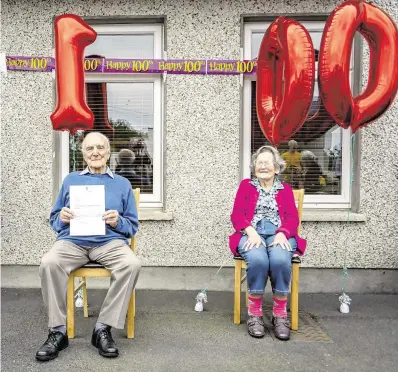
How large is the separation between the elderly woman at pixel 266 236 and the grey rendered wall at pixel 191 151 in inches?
29.5

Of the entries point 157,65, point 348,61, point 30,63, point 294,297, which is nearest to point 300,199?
point 294,297

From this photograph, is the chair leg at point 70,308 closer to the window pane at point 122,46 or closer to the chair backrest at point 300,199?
the chair backrest at point 300,199

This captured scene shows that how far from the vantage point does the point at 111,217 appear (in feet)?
9.41

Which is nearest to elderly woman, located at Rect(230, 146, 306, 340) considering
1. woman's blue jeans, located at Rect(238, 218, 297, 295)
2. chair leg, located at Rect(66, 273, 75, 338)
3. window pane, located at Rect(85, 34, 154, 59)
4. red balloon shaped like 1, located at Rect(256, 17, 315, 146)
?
woman's blue jeans, located at Rect(238, 218, 297, 295)

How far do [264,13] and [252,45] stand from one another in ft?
1.02

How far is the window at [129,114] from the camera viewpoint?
13.7ft

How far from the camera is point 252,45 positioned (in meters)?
4.11

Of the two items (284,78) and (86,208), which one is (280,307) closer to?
(86,208)

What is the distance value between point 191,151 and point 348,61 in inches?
64.0

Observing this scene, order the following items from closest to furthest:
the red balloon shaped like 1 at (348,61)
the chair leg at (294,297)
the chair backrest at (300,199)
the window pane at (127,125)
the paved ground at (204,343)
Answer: the paved ground at (204,343)
the red balloon shaped like 1 at (348,61)
the chair leg at (294,297)
the chair backrest at (300,199)
the window pane at (127,125)

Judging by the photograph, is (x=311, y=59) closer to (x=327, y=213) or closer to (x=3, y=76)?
(x=327, y=213)

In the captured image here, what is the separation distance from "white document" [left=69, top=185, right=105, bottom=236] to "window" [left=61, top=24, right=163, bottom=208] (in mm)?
1346

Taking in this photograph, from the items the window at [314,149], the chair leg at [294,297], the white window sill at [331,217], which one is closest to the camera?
the chair leg at [294,297]

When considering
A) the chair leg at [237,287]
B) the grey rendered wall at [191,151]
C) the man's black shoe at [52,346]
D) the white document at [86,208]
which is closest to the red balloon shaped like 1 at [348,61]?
the grey rendered wall at [191,151]
